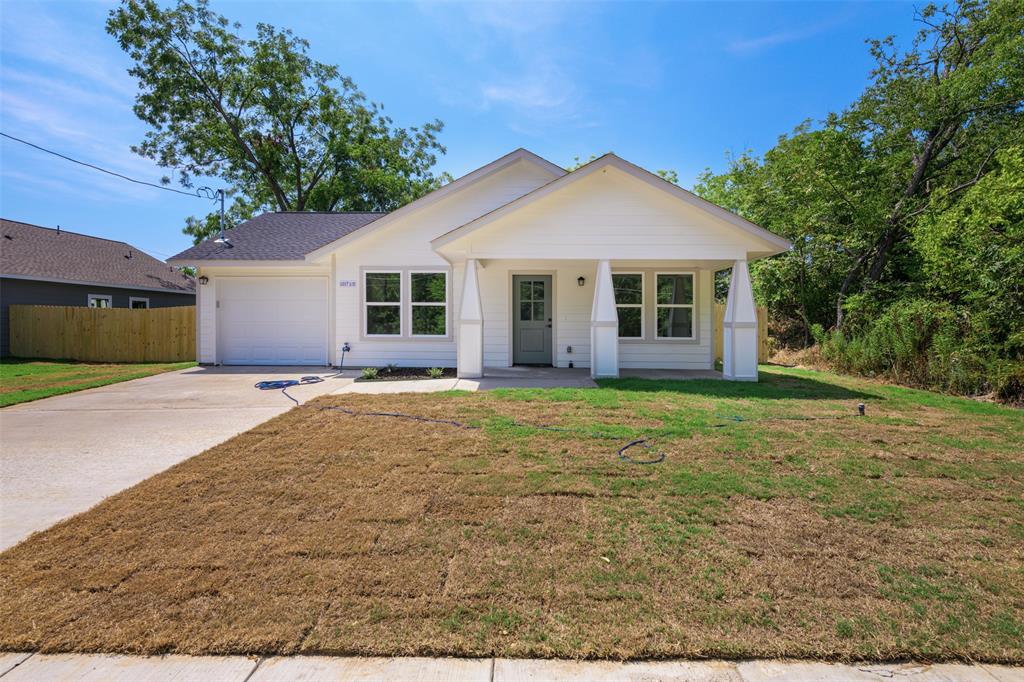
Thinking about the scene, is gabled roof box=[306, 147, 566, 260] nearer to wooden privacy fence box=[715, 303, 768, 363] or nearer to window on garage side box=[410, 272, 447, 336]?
window on garage side box=[410, 272, 447, 336]

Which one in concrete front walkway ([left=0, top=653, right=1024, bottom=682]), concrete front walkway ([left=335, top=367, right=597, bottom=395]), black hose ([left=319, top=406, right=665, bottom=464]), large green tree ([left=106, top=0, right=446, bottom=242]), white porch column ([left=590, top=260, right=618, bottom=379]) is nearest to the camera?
concrete front walkway ([left=0, top=653, right=1024, bottom=682])

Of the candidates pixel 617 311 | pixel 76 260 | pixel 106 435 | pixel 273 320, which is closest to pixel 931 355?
pixel 617 311

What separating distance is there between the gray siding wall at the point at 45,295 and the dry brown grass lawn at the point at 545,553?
17.7 meters

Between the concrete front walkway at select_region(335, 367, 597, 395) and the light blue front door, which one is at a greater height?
the light blue front door

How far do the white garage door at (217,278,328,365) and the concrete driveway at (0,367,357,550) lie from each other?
8.07 feet

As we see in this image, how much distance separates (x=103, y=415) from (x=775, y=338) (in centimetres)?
1785

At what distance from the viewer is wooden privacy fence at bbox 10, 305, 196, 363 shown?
1492 centimetres

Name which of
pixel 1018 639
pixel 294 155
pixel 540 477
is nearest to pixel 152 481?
pixel 540 477

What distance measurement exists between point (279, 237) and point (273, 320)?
106 inches

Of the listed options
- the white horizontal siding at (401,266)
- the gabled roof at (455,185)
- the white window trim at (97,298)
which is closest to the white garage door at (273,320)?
the white horizontal siding at (401,266)

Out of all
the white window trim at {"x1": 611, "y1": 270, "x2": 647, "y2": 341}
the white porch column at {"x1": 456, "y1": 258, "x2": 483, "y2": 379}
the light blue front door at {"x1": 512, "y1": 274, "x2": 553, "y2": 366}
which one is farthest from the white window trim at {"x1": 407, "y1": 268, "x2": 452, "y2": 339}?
the white window trim at {"x1": 611, "y1": 270, "x2": 647, "y2": 341}

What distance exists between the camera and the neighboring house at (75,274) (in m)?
16.5

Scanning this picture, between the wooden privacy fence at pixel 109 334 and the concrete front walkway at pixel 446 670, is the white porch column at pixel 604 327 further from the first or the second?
the wooden privacy fence at pixel 109 334

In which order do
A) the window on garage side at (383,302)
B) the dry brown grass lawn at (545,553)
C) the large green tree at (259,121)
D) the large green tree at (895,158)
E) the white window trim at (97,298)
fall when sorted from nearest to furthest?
the dry brown grass lawn at (545,553) → the large green tree at (895,158) → the window on garage side at (383,302) → the white window trim at (97,298) → the large green tree at (259,121)
